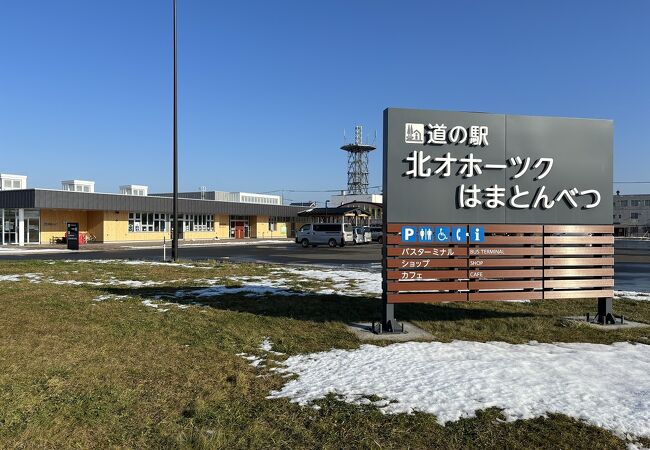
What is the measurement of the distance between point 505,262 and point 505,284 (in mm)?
335

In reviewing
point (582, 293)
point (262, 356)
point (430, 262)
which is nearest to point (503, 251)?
point (430, 262)

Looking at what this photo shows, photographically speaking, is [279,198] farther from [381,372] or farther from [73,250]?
[381,372]

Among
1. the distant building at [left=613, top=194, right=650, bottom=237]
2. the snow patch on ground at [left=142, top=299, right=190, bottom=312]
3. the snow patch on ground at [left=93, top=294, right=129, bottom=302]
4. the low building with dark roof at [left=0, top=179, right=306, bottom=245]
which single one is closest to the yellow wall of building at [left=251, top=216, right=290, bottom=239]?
the low building with dark roof at [left=0, top=179, right=306, bottom=245]

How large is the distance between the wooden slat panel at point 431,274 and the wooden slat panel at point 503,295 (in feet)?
1.16

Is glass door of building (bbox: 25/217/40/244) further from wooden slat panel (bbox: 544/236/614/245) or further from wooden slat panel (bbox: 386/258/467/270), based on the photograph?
wooden slat panel (bbox: 544/236/614/245)

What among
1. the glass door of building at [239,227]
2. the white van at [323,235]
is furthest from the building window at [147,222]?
the white van at [323,235]

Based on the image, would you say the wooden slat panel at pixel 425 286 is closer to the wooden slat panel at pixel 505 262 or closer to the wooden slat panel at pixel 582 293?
the wooden slat panel at pixel 505 262

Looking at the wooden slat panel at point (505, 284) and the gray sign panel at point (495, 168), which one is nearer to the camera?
the gray sign panel at point (495, 168)

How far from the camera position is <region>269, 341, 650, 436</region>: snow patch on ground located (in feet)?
13.0

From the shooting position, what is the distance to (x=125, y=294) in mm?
10102

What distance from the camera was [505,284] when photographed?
7.29m

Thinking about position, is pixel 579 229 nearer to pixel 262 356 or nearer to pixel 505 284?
pixel 505 284

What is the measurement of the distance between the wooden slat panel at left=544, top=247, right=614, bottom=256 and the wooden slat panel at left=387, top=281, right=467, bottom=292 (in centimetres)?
155

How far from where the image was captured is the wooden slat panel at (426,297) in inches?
270
